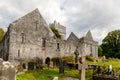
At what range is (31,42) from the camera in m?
47.9

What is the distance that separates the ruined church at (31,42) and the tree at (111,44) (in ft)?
99.7

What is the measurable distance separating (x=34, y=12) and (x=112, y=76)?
96.5 feet

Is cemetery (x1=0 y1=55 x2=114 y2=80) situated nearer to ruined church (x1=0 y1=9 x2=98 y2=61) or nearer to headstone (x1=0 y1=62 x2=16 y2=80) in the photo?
headstone (x1=0 y1=62 x2=16 y2=80)

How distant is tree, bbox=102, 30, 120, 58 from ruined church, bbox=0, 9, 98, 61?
30.4m

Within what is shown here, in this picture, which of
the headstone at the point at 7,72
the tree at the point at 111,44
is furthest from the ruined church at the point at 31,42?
Result: the headstone at the point at 7,72

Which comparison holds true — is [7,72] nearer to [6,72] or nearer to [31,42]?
[6,72]

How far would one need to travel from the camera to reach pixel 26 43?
46.9 metres

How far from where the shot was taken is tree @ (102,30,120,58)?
81500 mm

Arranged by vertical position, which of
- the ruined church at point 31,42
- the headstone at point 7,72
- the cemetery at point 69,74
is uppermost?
the ruined church at point 31,42

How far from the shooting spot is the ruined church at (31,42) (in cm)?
4503

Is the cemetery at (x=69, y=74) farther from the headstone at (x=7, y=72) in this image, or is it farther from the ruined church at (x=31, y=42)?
the ruined church at (x=31, y=42)

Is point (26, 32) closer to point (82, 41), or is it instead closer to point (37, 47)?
point (37, 47)

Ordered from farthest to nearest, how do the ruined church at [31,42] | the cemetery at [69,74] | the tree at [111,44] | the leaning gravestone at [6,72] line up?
the tree at [111,44]
the ruined church at [31,42]
the cemetery at [69,74]
the leaning gravestone at [6,72]

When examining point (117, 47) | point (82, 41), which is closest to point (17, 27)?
point (82, 41)
